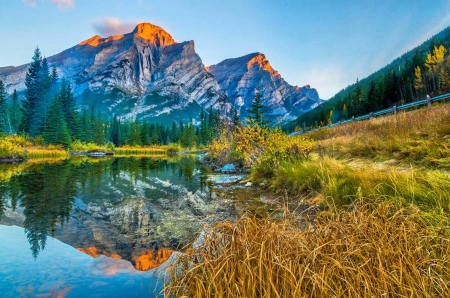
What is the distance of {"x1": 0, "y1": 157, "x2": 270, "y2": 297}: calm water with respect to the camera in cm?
335

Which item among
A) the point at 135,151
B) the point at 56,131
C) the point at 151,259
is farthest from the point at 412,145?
the point at 135,151

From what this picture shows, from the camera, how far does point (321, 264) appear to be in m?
2.12

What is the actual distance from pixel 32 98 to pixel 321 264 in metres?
65.1

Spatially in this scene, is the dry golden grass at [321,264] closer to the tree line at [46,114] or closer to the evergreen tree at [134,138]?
the tree line at [46,114]

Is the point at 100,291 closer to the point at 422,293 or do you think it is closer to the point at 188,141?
the point at 422,293

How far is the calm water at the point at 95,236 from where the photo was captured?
3.35 meters

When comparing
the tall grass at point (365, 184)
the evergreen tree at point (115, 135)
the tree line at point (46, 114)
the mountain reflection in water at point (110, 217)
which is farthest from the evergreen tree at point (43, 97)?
the tall grass at point (365, 184)

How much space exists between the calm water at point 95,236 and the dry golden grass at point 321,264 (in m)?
0.55

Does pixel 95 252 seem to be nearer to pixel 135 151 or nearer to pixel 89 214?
pixel 89 214

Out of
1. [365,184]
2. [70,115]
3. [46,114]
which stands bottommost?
[365,184]

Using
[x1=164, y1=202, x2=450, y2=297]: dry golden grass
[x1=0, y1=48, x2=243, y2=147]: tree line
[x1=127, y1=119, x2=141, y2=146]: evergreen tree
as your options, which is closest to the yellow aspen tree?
[x1=0, y1=48, x2=243, y2=147]: tree line

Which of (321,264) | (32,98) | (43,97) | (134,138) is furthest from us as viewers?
(134,138)

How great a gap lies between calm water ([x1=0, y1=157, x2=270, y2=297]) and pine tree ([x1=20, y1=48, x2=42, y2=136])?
48451 millimetres

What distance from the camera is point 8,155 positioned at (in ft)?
78.8
